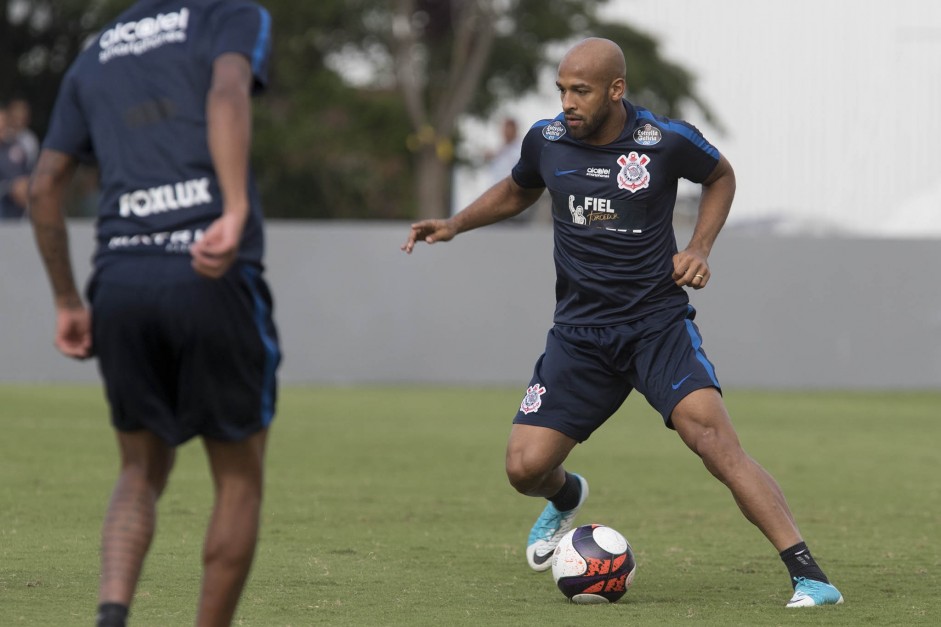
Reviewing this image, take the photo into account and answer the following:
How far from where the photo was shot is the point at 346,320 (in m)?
18.0

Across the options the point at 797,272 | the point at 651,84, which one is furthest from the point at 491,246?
the point at 651,84

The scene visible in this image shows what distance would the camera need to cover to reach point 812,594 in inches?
228

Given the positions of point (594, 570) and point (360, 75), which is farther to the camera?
point (360, 75)

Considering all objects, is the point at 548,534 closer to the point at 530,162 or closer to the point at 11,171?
the point at 530,162

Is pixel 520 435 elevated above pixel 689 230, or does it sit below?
above

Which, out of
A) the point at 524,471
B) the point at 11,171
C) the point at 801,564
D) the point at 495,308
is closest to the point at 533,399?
the point at 524,471

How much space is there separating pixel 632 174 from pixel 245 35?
2.33m

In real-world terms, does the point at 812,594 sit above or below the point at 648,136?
below

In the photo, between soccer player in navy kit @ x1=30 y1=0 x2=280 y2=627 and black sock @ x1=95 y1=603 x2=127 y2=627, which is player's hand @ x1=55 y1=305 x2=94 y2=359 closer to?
soccer player in navy kit @ x1=30 y1=0 x2=280 y2=627

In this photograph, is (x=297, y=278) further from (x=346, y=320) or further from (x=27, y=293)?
(x=27, y=293)

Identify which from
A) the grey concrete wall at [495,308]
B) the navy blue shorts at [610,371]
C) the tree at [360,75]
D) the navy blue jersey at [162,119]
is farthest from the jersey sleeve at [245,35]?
the tree at [360,75]

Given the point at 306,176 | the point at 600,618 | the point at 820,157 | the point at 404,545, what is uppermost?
the point at 600,618

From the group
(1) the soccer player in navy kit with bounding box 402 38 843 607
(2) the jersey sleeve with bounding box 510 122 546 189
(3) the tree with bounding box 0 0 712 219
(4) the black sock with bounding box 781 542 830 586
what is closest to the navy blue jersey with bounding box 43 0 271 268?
(1) the soccer player in navy kit with bounding box 402 38 843 607

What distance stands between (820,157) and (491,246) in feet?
28.3
